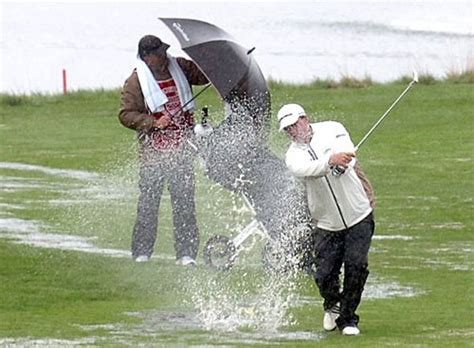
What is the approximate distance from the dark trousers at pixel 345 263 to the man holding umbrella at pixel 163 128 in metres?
3.60

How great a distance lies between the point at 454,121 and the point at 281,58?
28.8 metres

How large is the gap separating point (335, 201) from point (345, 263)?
0.47 meters

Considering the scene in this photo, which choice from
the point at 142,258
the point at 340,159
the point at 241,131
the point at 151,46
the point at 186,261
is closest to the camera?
the point at 340,159

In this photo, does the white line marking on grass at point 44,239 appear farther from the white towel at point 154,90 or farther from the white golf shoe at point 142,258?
the white towel at point 154,90

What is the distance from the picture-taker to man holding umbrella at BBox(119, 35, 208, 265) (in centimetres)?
1551

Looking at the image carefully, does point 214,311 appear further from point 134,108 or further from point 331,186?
point 134,108

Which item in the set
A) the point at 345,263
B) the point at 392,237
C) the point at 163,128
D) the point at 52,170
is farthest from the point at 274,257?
the point at 52,170

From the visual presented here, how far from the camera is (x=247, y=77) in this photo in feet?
50.2

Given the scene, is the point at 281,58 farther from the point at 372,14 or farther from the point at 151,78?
the point at 151,78

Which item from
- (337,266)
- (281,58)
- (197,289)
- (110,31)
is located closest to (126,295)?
(197,289)

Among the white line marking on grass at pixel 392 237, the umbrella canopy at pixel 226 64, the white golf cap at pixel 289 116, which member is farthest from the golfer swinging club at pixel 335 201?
the white line marking on grass at pixel 392 237

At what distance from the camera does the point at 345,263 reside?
473 inches

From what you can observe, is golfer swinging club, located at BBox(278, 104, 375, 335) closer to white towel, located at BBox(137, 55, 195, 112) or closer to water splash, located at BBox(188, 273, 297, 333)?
water splash, located at BBox(188, 273, 297, 333)

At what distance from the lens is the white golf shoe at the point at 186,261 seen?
51.4ft
